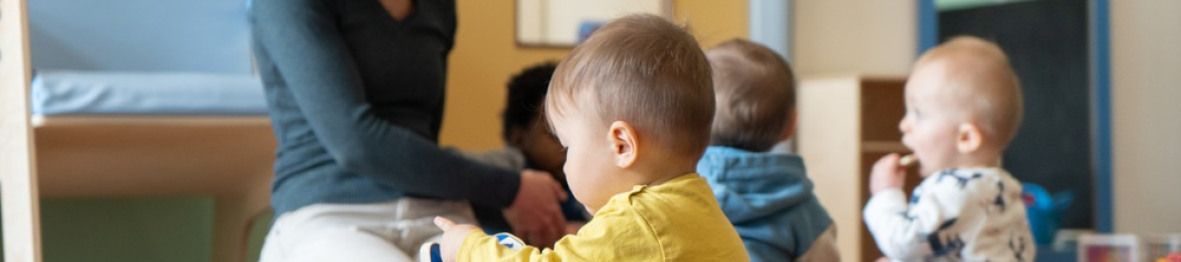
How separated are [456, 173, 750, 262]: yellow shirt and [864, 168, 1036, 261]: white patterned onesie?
2.42ft

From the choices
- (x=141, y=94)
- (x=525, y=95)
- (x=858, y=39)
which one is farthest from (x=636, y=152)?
(x=858, y=39)

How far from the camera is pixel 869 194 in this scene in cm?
370

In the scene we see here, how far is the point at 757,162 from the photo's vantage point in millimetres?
1537

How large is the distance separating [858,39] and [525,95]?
179 centimetres

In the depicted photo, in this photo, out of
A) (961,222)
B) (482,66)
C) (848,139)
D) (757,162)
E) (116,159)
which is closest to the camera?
(757,162)

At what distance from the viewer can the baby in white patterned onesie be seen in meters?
1.71

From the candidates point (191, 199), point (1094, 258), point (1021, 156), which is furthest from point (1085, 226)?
point (191, 199)

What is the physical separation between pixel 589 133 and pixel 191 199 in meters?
1.62

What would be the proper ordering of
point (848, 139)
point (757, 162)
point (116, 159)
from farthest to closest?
point (848, 139), point (116, 159), point (757, 162)

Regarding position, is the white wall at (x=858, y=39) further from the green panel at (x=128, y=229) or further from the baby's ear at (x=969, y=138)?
the baby's ear at (x=969, y=138)

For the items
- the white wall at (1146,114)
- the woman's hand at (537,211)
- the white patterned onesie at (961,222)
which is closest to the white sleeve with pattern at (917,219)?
the white patterned onesie at (961,222)

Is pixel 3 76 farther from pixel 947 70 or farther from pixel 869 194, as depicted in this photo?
pixel 869 194

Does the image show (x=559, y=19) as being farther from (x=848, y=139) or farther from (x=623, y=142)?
(x=623, y=142)

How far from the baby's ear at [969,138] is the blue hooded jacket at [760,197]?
33cm
